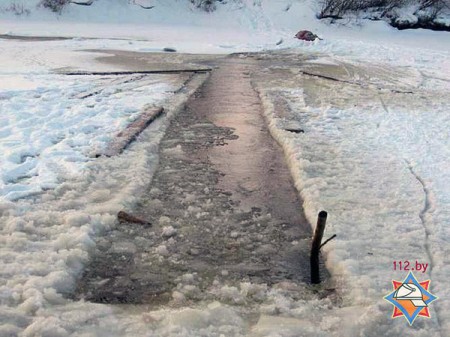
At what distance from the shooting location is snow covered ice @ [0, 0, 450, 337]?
2943 mm

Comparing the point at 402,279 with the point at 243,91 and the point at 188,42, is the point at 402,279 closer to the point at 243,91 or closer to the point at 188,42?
the point at 243,91

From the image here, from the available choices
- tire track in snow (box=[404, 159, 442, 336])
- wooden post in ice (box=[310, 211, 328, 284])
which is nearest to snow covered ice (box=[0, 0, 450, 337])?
tire track in snow (box=[404, 159, 442, 336])

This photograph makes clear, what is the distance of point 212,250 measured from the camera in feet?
12.3

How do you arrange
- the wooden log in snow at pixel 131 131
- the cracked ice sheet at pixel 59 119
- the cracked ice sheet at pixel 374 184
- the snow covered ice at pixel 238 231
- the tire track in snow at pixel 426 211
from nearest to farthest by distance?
the snow covered ice at pixel 238 231 → the cracked ice sheet at pixel 374 184 → the tire track in snow at pixel 426 211 → the cracked ice sheet at pixel 59 119 → the wooden log in snow at pixel 131 131

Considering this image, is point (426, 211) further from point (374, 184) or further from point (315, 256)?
point (315, 256)

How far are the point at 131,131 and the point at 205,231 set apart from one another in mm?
2693

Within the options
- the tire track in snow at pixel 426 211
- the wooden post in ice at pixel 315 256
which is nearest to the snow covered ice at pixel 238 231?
the tire track in snow at pixel 426 211

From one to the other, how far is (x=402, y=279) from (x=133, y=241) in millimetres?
1910

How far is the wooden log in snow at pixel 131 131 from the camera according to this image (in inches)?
224

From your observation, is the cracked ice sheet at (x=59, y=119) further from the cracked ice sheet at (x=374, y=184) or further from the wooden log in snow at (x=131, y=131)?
the cracked ice sheet at (x=374, y=184)

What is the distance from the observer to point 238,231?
4.07 meters

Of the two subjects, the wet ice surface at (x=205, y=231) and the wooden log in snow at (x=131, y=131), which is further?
the wooden log in snow at (x=131, y=131)

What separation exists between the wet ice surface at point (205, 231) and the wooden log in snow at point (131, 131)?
0.40 meters

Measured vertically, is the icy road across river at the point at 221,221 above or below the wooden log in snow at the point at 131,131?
below
